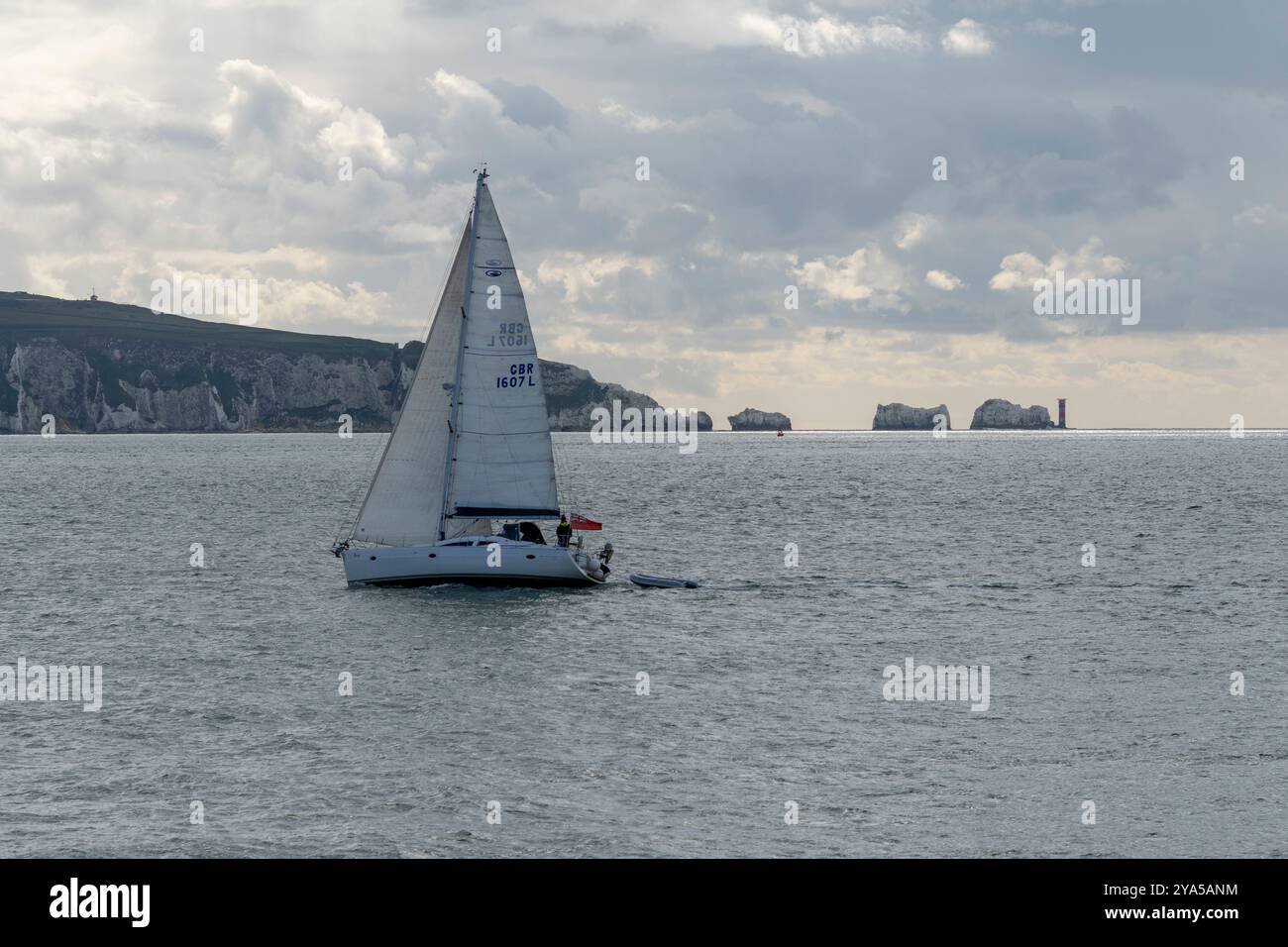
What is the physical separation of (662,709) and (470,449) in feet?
68.4

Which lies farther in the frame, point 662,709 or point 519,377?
point 519,377

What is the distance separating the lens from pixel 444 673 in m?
38.8

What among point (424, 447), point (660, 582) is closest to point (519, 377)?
point (424, 447)

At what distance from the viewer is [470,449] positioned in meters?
52.0

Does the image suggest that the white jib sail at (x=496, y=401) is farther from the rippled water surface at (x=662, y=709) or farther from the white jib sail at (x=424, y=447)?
the rippled water surface at (x=662, y=709)

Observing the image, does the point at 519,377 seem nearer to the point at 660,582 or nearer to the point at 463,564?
the point at 463,564

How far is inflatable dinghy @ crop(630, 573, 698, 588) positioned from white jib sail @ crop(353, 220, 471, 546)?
9.02 m

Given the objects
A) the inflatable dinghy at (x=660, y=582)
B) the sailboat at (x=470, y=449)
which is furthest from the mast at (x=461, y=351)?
the inflatable dinghy at (x=660, y=582)

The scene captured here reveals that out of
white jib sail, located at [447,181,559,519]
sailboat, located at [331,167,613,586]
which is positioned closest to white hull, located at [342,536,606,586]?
sailboat, located at [331,167,613,586]

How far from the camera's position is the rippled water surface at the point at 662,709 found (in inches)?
939

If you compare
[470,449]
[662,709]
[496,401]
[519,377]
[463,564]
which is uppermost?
[519,377]

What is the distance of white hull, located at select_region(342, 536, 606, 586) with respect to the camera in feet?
171
